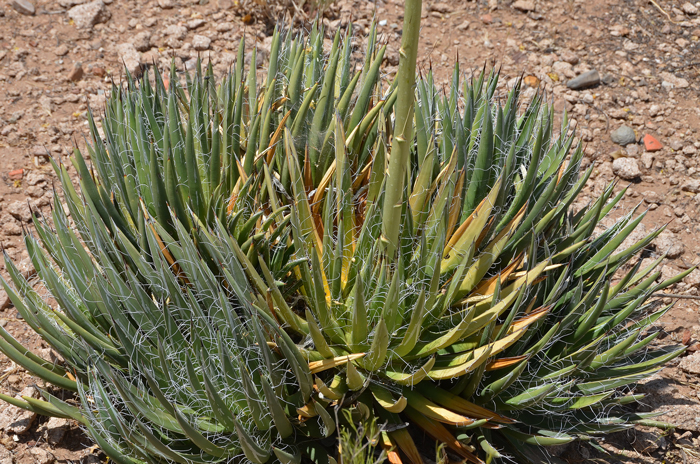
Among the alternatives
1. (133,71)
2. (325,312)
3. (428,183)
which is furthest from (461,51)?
(325,312)

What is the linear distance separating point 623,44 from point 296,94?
321 cm

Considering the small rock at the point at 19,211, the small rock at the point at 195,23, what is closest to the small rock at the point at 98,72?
the small rock at the point at 195,23

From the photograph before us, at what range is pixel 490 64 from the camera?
446 cm

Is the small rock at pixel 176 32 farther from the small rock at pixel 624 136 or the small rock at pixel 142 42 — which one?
the small rock at pixel 624 136

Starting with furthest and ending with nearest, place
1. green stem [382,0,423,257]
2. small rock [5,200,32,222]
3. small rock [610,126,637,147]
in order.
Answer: small rock [610,126,637,147] → small rock [5,200,32,222] → green stem [382,0,423,257]

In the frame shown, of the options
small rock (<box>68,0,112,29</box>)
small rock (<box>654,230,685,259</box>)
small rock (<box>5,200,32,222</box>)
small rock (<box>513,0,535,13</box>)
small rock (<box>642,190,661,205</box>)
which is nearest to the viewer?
small rock (<box>5,200,32,222</box>)

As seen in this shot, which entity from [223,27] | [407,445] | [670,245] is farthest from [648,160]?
[223,27]

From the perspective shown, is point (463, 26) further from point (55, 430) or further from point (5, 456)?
point (5, 456)

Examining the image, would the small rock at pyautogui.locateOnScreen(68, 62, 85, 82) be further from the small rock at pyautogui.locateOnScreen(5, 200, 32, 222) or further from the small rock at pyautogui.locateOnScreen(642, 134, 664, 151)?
the small rock at pyautogui.locateOnScreen(642, 134, 664, 151)

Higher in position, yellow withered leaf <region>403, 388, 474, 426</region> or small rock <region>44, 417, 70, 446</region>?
yellow withered leaf <region>403, 388, 474, 426</region>

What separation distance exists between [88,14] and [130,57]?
56 centimetres

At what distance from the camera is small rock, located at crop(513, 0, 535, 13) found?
4809 millimetres

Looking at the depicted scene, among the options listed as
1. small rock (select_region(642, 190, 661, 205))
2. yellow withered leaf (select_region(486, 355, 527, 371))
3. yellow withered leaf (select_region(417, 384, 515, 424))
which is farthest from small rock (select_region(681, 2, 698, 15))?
yellow withered leaf (select_region(417, 384, 515, 424))

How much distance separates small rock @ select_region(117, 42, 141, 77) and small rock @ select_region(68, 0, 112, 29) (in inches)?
12.8
